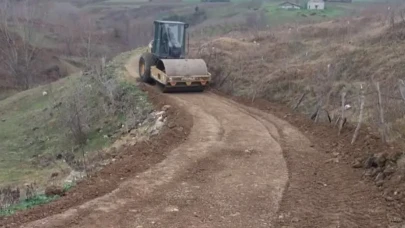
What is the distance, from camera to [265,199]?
937 cm

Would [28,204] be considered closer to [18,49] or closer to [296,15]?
[18,49]

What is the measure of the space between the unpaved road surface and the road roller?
20.8ft

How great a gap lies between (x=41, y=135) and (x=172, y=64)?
299 inches

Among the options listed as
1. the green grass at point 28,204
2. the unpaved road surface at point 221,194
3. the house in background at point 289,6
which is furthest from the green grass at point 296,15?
the green grass at point 28,204

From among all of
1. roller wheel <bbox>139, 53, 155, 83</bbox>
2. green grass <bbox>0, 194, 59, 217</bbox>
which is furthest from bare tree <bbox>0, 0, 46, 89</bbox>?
green grass <bbox>0, 194, 59, 217</bbox>

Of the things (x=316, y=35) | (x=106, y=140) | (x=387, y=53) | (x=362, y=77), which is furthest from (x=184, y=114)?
(x=316, y=35)

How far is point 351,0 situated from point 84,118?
7106cm

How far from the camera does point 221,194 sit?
9602 millimetres

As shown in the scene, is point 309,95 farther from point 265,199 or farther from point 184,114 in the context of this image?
point 265,199

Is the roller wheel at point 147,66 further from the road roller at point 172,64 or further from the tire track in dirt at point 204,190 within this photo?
the tire track in dirt at point 204,190

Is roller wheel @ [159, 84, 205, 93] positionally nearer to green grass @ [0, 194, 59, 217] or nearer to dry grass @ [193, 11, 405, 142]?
dry grass @ [193, 11, 405, 142]

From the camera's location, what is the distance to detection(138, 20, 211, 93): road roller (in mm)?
19906

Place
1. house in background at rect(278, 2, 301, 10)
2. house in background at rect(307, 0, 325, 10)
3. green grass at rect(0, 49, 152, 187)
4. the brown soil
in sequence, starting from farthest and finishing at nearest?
house in background at rect(278, 2, 301, 10), house in background at rect(307, 0, 325, 10), green grass at rect(0, 49, 152, 187), the brown soil

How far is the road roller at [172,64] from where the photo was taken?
65.3 feet
